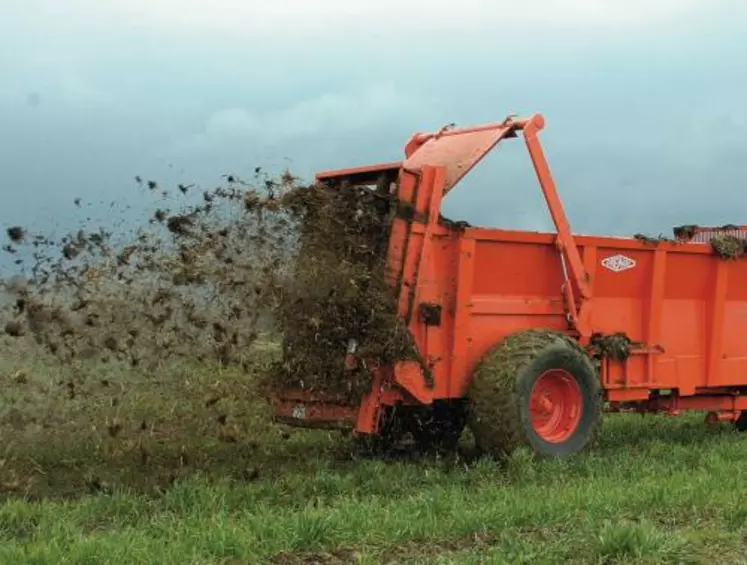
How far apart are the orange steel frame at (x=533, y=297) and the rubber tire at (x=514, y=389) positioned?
193mm

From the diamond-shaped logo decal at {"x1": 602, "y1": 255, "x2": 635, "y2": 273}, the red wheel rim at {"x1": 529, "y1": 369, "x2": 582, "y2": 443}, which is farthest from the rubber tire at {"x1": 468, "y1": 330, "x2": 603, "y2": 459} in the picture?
the diamond-shaped logo decal at {"x1": 602, "y1": 255, "x2": 635, "y2": 273}

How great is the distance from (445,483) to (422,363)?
887mm

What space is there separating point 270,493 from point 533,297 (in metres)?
2.85

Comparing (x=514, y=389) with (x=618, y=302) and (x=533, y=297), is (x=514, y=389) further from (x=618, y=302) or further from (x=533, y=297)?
(x=618, y=302)

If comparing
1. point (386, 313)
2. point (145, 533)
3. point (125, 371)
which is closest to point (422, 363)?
point (386, 313)

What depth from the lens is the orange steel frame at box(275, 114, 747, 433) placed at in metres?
7.30

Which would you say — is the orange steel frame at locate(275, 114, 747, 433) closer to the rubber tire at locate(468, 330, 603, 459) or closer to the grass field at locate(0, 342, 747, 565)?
the rubber tire at locate(468, 330, 603, 459)

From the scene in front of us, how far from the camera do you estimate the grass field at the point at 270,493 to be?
500 cm

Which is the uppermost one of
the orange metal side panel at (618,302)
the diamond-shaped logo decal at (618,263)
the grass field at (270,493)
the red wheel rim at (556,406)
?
the diamond-shaped logo decal at (618,263)

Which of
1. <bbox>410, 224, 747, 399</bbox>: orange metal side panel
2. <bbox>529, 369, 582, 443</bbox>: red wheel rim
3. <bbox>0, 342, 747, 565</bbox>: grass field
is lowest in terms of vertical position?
<bbox>0, 342, 747, 565</bbox>: grass field

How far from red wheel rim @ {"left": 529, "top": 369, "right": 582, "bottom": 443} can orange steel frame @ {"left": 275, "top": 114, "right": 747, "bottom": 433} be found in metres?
0.46

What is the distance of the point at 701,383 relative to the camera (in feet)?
30.4

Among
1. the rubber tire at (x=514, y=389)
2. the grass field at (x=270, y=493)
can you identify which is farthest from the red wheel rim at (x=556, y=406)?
the grass field at (x=270, y=493)

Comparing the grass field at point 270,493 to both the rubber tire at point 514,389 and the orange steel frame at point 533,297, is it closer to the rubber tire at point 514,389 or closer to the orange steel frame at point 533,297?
the rubber tire at point 514,389
